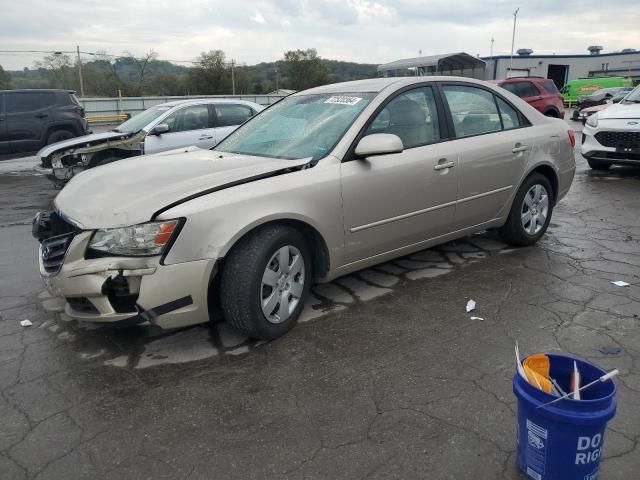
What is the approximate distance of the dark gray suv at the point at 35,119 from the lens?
11.5 m

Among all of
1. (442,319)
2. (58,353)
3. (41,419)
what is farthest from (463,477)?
(58,353)

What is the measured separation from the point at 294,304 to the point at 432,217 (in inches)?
55.7

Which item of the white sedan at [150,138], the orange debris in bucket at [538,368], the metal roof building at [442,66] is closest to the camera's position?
the orange debris in bucket at [538,368]

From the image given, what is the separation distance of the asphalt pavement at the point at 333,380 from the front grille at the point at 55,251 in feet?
1.75

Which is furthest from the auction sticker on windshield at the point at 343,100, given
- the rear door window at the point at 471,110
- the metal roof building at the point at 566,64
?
the metal roof building at the point at 566,64

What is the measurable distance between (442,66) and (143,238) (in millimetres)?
28414

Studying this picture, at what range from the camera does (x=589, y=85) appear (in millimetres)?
35719

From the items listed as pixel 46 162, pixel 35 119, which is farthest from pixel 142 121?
pixel 35 119

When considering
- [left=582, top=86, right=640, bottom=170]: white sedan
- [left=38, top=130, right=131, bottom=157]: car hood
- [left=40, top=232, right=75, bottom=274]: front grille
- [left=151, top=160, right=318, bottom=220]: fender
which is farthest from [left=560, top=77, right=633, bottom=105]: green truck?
[left=40, top=232, right=75, bottom=274]: front grille

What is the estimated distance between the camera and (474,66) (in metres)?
30.5

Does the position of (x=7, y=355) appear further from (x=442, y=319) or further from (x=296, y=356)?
(x=442, y=319)

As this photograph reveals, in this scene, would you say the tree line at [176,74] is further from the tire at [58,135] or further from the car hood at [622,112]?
the car hood at [622,112]

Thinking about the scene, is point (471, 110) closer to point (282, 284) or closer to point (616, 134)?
→ point (282, 284)

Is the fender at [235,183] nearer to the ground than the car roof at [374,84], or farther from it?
nearer to the ground
